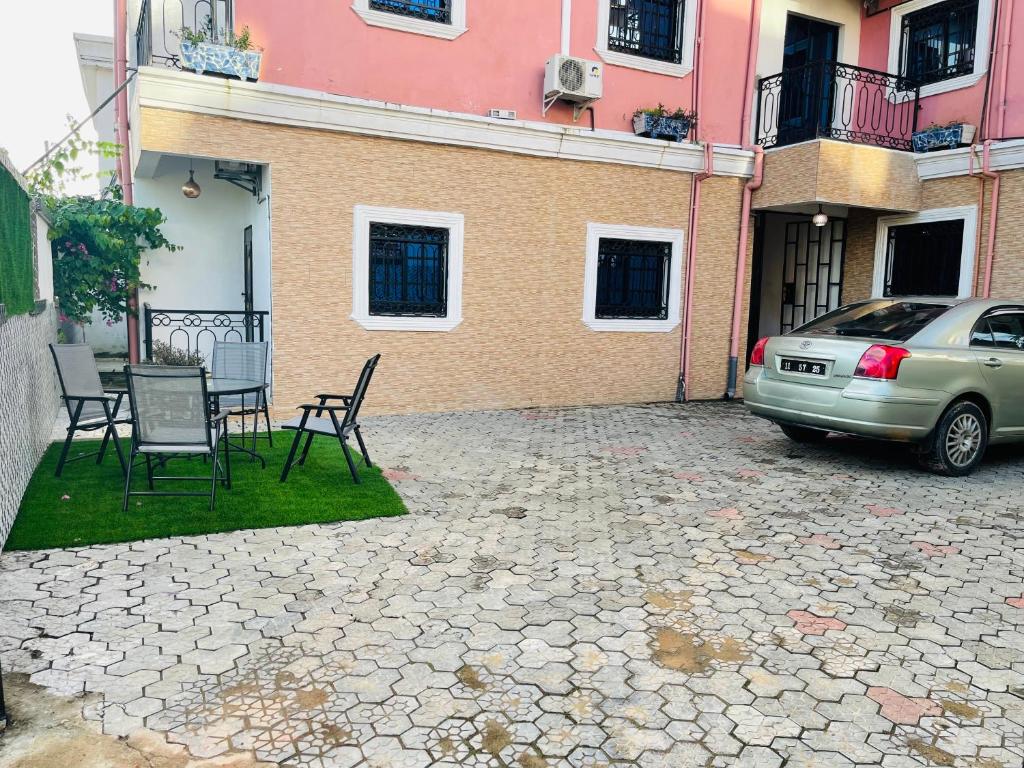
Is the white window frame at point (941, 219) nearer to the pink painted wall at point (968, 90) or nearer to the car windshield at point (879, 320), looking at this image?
the pink painted wall at point (968, 90)

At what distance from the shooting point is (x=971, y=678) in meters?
3.24

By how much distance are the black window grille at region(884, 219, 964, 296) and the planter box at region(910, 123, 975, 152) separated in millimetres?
1042

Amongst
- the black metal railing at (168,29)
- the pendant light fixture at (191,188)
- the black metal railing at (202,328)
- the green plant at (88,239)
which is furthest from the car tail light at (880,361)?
the green plant at (88,239)

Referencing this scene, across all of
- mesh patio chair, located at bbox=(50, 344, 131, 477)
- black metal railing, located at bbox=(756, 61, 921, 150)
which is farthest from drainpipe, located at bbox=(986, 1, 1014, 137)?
mesh patio chair, located at bbox=(50, 344, 131, 477)

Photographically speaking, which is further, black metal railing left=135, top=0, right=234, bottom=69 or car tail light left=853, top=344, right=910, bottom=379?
black metal railing left=135, top=0, right=234, bottom=69

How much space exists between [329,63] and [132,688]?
300 inches

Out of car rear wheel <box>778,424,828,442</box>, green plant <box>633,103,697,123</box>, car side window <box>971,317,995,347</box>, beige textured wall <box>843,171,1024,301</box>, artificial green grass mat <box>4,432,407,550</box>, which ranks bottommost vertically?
artificial green grass mat <box>4,432,407,550</box>

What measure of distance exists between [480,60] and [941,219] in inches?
262

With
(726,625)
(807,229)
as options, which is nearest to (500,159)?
(807,229)

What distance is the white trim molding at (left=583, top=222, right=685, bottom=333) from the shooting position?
10.5m

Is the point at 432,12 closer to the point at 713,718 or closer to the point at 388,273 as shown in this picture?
the point at 388,273

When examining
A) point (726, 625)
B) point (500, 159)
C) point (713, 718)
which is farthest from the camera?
point (500, 159)

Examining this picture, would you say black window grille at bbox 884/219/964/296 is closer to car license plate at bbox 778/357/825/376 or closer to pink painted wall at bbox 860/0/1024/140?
pink painted wall at bbox 860/0/1024/140

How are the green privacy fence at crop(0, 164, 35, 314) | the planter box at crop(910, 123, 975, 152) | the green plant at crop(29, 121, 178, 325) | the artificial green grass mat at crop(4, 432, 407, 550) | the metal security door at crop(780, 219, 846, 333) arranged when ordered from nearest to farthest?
the artificial green grass mat at crop(4, 432, 407, 550) → the green privacy fence at crop(0, 164, 35, 314) → the green plant at crop(29, 121, 178, 325) → the planter box at crop(910, 123, 975, 152) → the metal security door at crop(780, 219, 846, 333)
